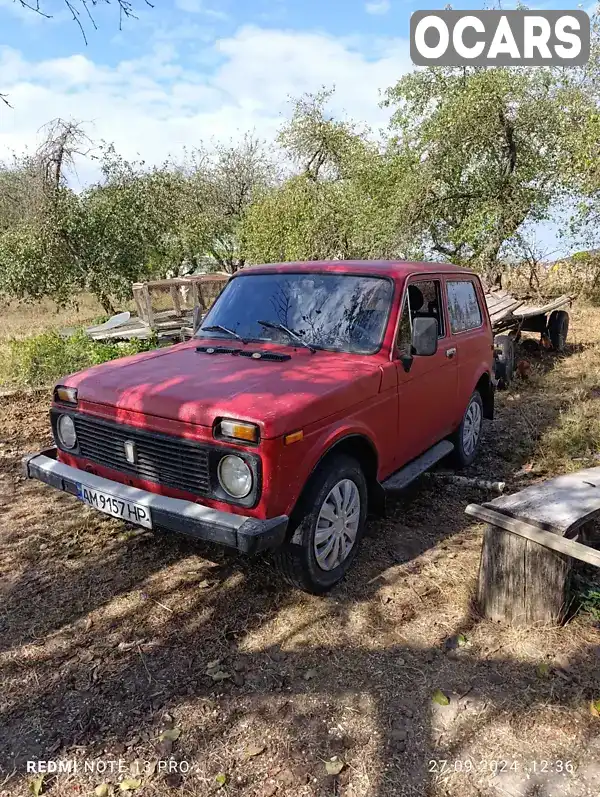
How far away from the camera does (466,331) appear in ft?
17.4

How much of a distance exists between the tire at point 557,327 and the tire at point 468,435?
19.9 ft

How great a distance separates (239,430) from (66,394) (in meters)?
1.49

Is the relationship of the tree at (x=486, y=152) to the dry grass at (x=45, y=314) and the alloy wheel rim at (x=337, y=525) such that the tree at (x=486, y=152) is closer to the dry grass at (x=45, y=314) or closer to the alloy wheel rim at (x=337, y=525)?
the dry grass at (x=45, y=314)

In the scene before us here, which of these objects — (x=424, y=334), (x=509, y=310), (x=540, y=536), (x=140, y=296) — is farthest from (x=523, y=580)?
(x=140, y=296)

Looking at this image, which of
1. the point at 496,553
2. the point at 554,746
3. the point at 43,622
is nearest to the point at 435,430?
the point at 496,553

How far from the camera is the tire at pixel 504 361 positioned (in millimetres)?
8664

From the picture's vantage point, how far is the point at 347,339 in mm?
3951

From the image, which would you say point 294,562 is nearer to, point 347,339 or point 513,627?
point 513,627

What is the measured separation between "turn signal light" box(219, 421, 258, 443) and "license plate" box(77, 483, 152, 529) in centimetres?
67

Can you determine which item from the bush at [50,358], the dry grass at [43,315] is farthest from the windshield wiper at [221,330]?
the dry grass at [43,315]

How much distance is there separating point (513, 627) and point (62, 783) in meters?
2.39

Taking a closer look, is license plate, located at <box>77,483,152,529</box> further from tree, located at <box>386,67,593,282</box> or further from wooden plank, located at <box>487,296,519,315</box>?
tree, located at <box>386,67,593,282</box>

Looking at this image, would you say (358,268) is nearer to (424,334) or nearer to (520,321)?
(424,334)

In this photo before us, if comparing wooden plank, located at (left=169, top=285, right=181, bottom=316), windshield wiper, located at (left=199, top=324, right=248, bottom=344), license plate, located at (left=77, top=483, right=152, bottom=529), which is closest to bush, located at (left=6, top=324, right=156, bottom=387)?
wooden plank, located at (left=169, top=285, right=181, bottom=316)
